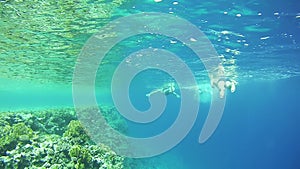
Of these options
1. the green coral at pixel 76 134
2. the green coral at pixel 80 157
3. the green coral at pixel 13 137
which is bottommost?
the green coral at pixel 80 157

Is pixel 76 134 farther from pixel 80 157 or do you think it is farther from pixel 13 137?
pixel 80 157

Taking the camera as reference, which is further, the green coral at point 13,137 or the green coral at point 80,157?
the green coral at point 13,137

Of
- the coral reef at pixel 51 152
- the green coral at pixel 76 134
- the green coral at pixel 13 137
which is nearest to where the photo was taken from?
the coral reef at pixel 51 152

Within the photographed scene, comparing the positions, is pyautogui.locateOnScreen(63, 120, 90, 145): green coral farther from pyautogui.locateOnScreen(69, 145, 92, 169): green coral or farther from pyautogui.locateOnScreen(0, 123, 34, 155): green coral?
pyautogui.locateOnScreen(69, 145, 92, 169): green coral

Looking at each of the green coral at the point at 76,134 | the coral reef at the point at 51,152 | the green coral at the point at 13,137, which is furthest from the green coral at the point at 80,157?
the green coral at the point at 13,137

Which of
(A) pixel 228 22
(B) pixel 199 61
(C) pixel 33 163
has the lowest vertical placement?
(C) pixel 33 163

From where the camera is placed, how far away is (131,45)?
2239 cm

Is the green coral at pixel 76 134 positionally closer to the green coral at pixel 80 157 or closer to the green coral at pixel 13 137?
the green coral at pixel 13 137

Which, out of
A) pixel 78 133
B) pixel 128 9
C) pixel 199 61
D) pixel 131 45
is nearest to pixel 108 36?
pixel 131 45

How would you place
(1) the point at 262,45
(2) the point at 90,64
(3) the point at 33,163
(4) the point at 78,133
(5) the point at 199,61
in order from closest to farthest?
(3) the point at 33,163, (4) the point at 78,133, (1) the point at 262,45, (5) the point at 199,61, (2) the point at 90,64

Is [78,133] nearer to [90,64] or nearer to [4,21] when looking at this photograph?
[4,21]

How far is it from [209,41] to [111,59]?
11631 mm

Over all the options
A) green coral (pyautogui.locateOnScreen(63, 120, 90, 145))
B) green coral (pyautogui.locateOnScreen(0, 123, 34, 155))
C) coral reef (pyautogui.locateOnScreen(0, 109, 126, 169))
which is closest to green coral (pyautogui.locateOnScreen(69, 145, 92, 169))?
coral reef (pyautogui.locateOnScreen(0, 109, 126, 169))

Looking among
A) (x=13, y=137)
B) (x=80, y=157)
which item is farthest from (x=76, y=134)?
(x=80, y=157)
